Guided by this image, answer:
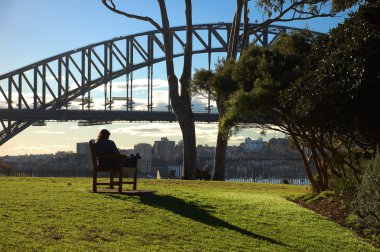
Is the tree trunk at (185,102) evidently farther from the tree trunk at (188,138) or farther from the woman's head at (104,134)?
the woman's head at (104,134)

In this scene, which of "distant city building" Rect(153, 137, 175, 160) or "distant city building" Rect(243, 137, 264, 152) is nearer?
"distant city building" Rect(243, 137, 264, 152)

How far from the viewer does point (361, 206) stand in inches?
456

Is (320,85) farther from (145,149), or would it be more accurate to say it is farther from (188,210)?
(145,149)

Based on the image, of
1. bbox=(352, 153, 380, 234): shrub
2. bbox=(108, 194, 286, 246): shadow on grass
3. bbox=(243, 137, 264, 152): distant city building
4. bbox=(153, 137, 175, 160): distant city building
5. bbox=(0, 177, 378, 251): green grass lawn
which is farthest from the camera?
bbox=(153, 137, 175, 160): distant city building

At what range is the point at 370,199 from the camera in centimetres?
1116

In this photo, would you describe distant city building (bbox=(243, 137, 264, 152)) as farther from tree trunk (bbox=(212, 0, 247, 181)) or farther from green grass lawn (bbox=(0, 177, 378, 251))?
green grass lawn (bbox=(0, 177, 378, 251))

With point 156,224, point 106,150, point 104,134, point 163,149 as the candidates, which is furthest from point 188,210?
point 163,149

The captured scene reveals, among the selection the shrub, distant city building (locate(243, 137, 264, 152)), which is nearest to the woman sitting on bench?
the shrub

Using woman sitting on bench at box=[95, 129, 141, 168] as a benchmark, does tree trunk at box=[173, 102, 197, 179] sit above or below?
above

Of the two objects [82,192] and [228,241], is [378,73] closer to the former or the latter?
[228,241]

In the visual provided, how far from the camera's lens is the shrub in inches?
432

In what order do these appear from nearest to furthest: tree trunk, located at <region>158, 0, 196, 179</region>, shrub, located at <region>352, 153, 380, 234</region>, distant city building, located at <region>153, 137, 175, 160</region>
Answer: shrub, located at <region>352, 153, 380, 234</region>, tree trunk, located at <region>158, 0, 196, 179</region>, distant city building, located at <region>153, 137, 175, 160</region>

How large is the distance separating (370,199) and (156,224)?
3.66 metres

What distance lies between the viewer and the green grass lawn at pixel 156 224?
8766mm
